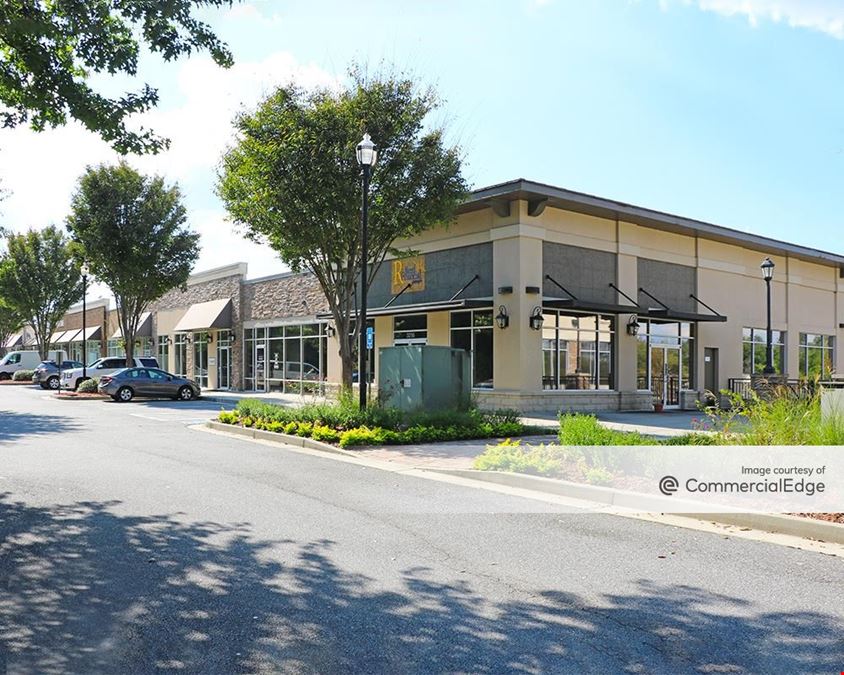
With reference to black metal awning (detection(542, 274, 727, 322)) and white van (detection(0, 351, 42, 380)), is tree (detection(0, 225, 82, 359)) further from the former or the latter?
black metal awning (detection(542, 274, 727, 322))

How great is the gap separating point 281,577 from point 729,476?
18.6 feet

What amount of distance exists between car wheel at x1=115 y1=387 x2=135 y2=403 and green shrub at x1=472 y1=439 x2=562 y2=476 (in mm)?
20931

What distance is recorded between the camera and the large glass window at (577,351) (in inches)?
890

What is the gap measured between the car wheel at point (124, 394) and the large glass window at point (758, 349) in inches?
920

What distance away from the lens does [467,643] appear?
4336 mm

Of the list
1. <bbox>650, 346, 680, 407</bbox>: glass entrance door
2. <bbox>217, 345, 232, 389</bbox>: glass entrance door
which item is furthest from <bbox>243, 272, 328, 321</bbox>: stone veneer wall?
<bbox>650, 346, 680, 407</bbox>: glass entrance door

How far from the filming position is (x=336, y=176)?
56.3 ft

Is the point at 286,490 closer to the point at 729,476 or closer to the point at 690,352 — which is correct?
the point at 729,476

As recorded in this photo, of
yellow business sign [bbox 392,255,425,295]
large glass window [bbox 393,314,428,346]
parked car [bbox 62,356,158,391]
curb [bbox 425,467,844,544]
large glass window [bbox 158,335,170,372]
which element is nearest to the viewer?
curb [bbox 425,467,844,544]

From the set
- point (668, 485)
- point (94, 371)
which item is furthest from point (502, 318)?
point (94, 371)

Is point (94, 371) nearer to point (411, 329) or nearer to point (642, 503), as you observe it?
point (411, 329)

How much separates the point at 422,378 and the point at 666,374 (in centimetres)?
Result: 1293

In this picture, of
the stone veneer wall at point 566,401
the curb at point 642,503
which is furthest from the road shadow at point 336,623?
the stone veneer wall at point 566,401

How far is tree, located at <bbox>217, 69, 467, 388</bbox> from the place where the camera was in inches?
672
